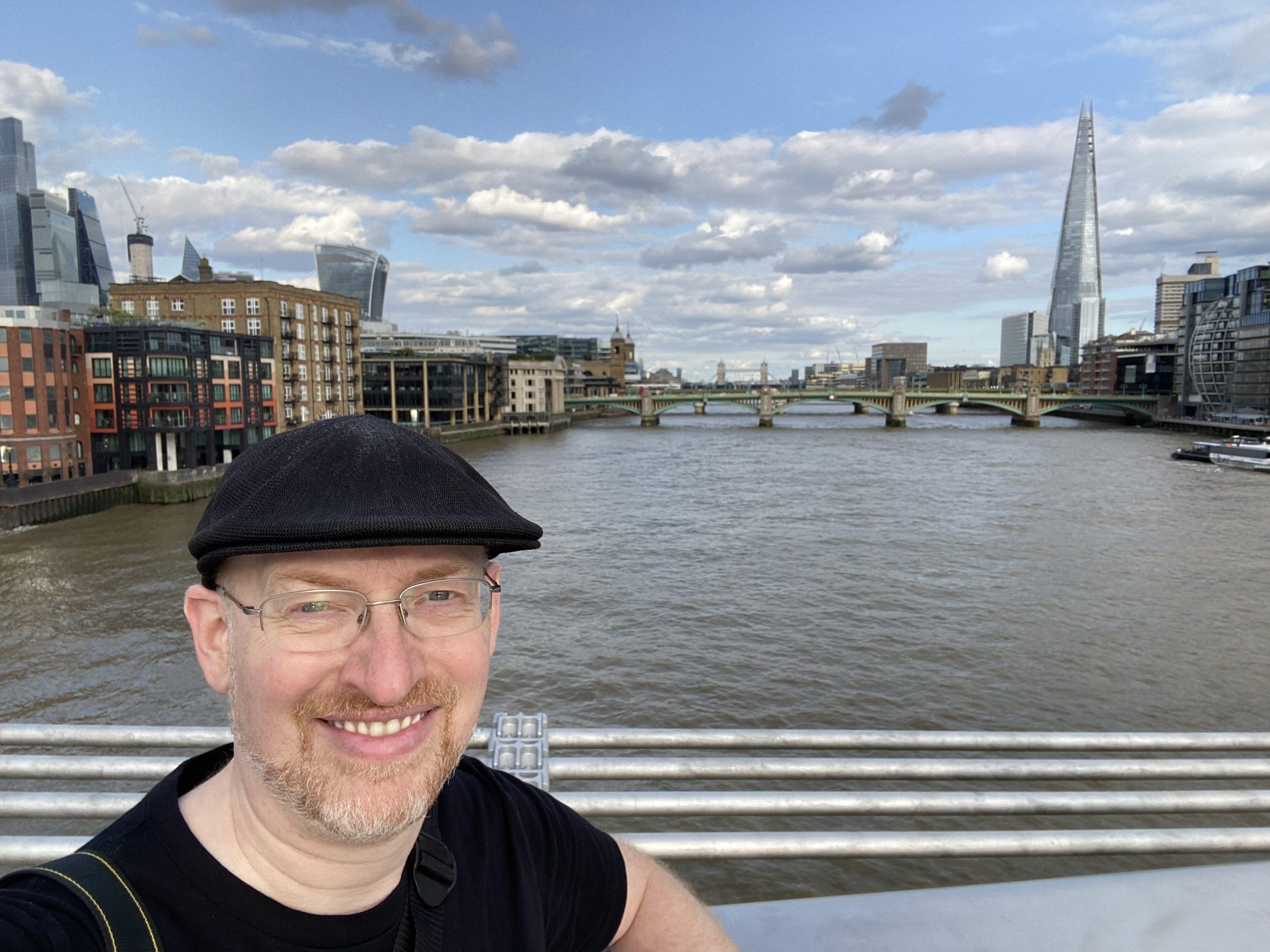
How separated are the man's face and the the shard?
180 m

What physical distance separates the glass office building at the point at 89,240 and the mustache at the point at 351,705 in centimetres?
13325

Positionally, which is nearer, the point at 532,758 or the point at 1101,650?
the point at 532,758

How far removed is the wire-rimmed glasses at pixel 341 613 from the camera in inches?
36.1

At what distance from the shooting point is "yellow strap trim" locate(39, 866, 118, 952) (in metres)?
0.74

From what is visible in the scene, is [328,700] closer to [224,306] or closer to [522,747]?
[522,747]

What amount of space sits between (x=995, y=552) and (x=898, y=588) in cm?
437

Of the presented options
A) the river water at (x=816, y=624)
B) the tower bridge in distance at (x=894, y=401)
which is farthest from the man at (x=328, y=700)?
the tower bridge in distance at (x=894, y=401)

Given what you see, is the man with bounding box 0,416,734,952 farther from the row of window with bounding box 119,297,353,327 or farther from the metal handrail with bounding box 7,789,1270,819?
the row of window with bounding box 119,297,353,327

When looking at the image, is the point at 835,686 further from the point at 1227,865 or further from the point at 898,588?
the point at 1227,865

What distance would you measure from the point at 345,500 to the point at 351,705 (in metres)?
0.23

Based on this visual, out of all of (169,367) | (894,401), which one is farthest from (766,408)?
(169,367)

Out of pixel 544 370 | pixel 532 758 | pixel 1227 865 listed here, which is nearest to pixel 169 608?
pixel 532 758

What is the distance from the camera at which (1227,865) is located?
1579 millimetres

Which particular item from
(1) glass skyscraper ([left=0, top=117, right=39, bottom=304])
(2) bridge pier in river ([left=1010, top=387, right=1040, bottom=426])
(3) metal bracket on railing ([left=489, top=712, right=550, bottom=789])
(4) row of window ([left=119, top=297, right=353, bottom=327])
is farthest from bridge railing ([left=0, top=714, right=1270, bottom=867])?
(1) glass skyscraper ([left=0, top=117, right=39, bottom=304])
